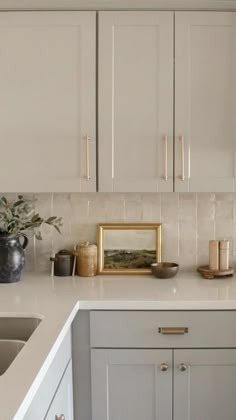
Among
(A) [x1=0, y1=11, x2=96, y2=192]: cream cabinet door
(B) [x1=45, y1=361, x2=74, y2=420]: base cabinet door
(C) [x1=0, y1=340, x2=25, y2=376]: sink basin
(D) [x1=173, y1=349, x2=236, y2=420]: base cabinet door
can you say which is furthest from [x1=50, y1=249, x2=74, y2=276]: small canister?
(C) [x1=0, y1=340, x2=25, y2=376]: sink basin

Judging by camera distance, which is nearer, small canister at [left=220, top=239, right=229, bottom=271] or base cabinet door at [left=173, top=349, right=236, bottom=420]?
base cabinet door at [left=173, top=349, right=236, bottom=420]

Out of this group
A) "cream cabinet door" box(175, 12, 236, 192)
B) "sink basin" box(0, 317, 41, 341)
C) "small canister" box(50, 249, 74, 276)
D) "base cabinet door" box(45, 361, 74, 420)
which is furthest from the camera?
"small canister" box(50, 249, 74, 276)

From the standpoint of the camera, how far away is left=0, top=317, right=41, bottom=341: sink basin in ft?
6.95

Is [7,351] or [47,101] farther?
[47,101]

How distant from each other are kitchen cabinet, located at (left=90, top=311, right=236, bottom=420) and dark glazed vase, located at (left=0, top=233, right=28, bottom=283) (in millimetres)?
524

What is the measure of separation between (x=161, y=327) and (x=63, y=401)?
51 centimetres

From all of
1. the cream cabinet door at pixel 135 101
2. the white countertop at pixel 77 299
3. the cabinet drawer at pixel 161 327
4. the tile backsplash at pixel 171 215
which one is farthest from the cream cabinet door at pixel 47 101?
the cabinet drawer at pixel 161 327

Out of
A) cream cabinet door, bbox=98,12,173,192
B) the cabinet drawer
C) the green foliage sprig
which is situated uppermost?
cream cabinet door, bbox=98,12,173,192

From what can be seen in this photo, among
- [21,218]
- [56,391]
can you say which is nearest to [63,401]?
[56,391]

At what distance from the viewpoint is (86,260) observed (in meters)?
2.74

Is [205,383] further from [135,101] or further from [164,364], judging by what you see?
[135,101]

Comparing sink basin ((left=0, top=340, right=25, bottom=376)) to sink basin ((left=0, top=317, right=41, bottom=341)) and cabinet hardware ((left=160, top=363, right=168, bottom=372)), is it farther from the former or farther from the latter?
cabinet hardware ((left=160, top=363, right=168, bottom=372))

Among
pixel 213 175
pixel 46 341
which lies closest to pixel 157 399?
pixel 46 341

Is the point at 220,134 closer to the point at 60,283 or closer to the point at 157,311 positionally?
the point at 157,311
